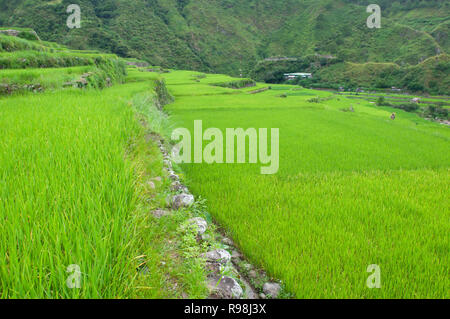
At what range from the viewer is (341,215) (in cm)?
279

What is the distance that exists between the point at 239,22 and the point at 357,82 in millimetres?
57856

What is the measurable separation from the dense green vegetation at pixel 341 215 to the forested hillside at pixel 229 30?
1596 inches

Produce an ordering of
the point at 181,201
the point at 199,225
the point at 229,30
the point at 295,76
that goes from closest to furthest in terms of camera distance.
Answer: the point at 199,225, the point at 181,201, the point at 295,76, the point at 229,30

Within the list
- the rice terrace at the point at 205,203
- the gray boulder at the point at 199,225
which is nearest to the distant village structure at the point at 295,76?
the rice terrace at the point at 205,203

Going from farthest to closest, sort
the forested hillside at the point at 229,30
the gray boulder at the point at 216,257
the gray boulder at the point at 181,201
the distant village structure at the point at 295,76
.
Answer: the distant village structure at the point at 295,76 < the forested hillside at the point at 229,30 < the gray boulder at the point at 181,201 < the gray boulder at the point at 216,257

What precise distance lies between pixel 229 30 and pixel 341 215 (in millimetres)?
85378

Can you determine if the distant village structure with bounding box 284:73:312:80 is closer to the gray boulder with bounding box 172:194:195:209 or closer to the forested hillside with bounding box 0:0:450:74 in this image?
the forested hillside with bounding box 0:0:450:74

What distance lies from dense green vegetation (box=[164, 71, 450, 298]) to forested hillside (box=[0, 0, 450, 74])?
133 ft

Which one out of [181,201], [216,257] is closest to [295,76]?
[181,201]

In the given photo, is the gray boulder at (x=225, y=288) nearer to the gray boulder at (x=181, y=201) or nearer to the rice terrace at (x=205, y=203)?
the rice terrace at (x=205, y=203)

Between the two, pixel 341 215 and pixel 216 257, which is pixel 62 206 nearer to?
pixel 216 257

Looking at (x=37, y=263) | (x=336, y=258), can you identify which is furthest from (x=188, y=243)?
(x=336, y=258)

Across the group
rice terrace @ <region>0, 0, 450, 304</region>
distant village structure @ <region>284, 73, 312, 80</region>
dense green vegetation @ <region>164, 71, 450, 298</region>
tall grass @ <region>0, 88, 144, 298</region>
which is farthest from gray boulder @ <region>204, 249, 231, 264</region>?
distant village structure @ <region>284, 73, 312, 80</region>

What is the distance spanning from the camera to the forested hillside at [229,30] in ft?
124
